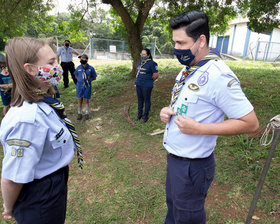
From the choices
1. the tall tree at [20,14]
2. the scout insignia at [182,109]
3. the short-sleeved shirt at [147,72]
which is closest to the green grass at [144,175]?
the short-sleeved shirt at [147,72]

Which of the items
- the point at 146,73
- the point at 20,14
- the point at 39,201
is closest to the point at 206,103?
the point at 39,201

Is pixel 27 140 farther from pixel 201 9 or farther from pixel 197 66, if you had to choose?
pixel 201 9

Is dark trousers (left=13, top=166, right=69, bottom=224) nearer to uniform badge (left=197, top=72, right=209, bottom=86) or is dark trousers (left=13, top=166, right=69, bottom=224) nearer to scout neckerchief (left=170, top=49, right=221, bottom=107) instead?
scout neckerchief (left=170, top=49, right=221, bottom=107)

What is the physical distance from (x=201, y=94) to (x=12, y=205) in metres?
1.44

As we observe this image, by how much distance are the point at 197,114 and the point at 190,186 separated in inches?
22.7

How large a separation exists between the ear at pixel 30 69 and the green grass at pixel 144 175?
7.24 feet

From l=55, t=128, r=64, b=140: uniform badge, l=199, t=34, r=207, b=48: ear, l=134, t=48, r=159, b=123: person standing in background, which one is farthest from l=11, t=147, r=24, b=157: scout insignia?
l=134, t=48, r=159, b=123: person standing in background

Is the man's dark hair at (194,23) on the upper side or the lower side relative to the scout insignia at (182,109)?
upper

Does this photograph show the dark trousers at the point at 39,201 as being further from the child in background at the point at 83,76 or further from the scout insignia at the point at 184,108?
the child in background at the point at 83,76

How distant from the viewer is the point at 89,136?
5.28 meters

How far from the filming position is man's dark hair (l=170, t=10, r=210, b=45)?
4.99 feet

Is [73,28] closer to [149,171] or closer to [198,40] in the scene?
[149,171]

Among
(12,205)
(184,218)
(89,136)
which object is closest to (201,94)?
(184,218)

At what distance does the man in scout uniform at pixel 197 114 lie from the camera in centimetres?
138
